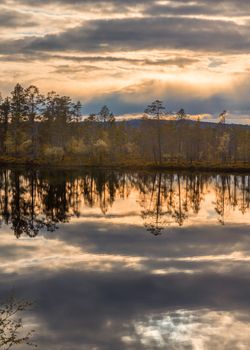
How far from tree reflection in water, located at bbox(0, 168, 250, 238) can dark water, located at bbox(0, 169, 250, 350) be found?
0.22m

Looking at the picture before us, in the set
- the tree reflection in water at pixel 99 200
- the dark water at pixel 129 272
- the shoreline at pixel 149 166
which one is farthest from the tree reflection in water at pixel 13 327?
the shoreline at pixel 149 166

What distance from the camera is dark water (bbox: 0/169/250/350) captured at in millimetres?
17906

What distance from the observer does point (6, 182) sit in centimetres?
7612

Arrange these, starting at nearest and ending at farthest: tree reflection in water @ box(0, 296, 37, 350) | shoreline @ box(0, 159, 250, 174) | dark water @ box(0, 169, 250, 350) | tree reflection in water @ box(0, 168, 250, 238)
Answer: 1. tree reflection in water @ box(0, 296, 37, 350)
2. dark water @ box(0, 169, 250, 350)
3. tree reflection in water @ box(0, 168, 250, 238)
4. shoreline @ box(0, 159, 250, 174)

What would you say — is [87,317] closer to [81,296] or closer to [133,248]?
[81,296]

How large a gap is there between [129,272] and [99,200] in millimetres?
32431

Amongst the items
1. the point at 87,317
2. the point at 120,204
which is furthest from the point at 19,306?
the point at 120,204

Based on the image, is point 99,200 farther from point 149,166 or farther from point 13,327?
point 149,166

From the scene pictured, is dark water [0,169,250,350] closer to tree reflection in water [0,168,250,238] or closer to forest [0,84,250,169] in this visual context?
tree reflection in water [0,168,250,238]

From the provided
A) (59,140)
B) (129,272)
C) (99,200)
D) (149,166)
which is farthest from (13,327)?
(59,140)

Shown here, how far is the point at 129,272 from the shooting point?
1037 inches

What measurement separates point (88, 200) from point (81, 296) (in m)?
36.2

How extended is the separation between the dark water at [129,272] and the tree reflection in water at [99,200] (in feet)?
0.72

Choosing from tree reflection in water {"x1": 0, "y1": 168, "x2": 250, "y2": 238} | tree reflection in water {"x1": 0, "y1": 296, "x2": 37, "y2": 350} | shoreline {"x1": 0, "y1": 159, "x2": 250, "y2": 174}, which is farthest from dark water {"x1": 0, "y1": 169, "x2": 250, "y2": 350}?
shoreline {"x1": 0, "y1": 159, "x2": 250, "y2": 174}
